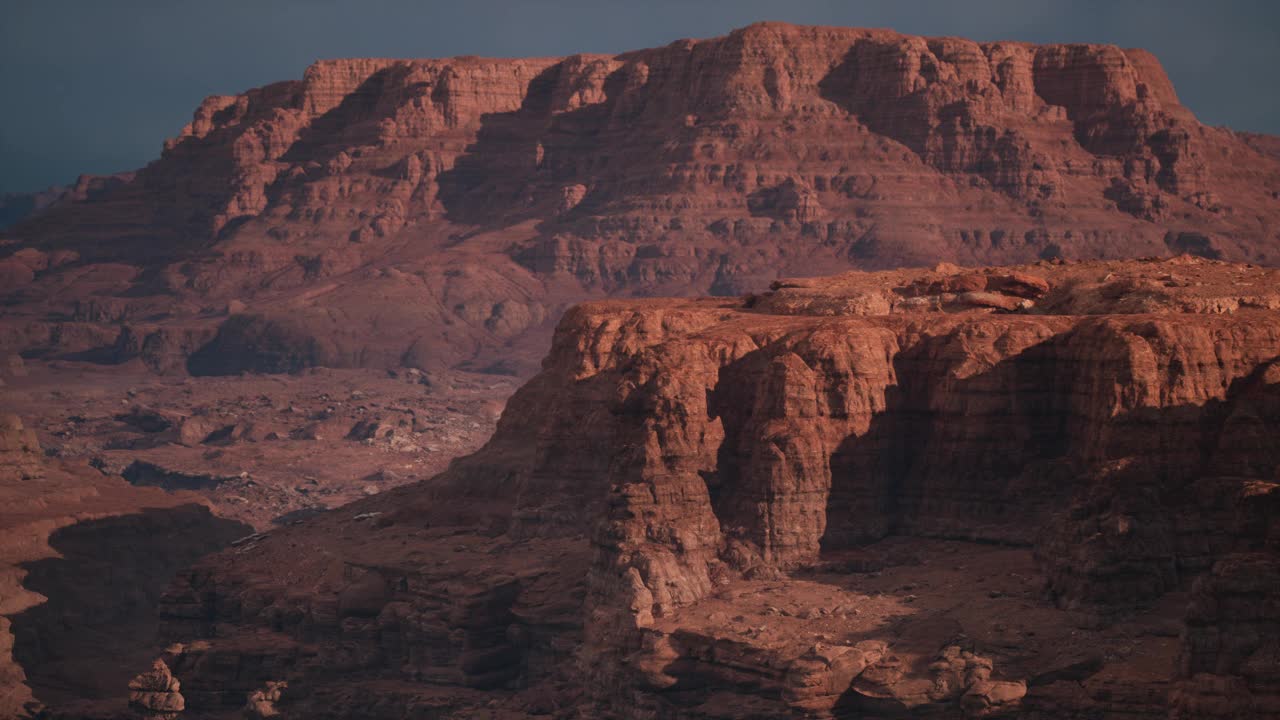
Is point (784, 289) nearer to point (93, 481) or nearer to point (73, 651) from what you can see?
point (73, 651)

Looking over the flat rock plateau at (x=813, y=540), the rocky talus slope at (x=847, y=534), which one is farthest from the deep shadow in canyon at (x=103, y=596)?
the rocky talus slope at (x=847, y=534)

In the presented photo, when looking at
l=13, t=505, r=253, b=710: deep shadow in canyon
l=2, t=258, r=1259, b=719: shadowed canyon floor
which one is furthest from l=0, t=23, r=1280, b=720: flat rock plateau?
l=13, t=505, r=253, b=710: deep shadow in canyon

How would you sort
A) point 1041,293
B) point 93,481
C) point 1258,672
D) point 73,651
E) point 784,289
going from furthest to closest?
1. point 93,481
2. point 73,651
3. point 784,289
4. point 1041,293
5. point 1258,672

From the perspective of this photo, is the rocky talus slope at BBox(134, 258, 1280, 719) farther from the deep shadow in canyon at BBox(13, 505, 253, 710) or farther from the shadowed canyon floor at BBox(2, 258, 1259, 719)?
the deep shadow in canyon at BBox(13, 505, 253, 710)

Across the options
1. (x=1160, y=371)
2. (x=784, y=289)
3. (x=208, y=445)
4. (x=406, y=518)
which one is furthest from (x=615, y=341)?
(x=208, y=445)

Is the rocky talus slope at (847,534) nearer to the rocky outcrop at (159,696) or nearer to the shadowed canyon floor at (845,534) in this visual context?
the shadowed canyon floor at (845,534)
